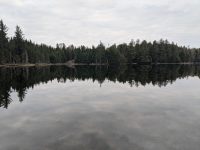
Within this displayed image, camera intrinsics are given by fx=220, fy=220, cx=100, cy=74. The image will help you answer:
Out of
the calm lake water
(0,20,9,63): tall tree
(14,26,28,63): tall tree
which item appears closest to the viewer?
the calm lake water

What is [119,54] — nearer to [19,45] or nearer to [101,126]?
[19,45]

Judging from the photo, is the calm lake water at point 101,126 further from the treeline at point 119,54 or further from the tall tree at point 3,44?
the treeline at point 119,54

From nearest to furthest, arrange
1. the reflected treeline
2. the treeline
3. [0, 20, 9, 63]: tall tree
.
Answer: the reflected treeline < [0, 20, 9, 63]: tall tree < the treeline

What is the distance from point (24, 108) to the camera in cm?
2262

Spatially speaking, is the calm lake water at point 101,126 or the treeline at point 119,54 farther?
the treeline at point 119,54

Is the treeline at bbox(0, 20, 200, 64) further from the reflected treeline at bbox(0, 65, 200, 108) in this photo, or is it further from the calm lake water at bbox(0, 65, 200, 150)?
the calm lake water at bbox(0, 65, 200, 150)

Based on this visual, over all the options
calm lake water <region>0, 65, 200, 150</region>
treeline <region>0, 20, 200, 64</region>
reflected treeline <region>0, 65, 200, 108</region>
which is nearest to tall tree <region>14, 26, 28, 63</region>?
treeline <region>0, 20, 200, 64</region>

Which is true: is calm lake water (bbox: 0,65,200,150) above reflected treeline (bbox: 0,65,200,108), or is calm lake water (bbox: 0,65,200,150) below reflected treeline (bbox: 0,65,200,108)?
below

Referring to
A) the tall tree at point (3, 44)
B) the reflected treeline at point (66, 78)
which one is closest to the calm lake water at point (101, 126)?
the reflected treeline at point (66, 78)

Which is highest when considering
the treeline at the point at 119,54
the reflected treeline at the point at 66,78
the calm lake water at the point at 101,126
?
the treeline at the point at 119,54

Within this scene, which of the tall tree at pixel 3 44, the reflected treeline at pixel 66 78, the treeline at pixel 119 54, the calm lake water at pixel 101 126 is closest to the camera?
the calm lake water at pixel 101 126

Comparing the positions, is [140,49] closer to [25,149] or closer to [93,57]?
[93,57]

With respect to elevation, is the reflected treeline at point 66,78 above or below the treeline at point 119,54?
below

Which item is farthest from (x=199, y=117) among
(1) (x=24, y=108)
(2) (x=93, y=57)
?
(2) (x=93, y=57)
